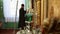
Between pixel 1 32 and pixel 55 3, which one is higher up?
pixel 55 3

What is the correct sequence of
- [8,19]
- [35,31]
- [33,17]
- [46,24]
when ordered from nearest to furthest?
[46,24] < [35,31] < [33,17] < [8,19]

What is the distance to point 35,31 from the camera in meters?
1.06

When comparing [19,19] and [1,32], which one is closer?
[19,19]

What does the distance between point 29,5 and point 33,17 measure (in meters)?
0.22

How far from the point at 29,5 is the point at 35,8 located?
13 cm

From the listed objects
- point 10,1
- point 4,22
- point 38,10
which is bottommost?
point 4,22

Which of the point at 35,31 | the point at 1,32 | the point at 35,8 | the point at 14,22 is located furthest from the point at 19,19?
the point at 35,31

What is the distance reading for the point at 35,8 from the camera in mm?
1437

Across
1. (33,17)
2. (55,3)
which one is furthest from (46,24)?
(33,17)

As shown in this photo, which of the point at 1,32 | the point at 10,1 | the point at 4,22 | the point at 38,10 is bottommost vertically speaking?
the point at 1,32

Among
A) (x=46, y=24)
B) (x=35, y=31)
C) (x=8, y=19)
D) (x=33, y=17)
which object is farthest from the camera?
(x=8, y=19)

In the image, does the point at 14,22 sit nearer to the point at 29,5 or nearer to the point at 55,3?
the point at 29,5

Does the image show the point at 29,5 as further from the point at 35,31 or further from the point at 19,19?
the point at 35,31

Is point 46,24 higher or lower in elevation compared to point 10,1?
lower
